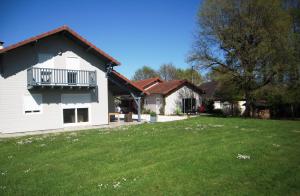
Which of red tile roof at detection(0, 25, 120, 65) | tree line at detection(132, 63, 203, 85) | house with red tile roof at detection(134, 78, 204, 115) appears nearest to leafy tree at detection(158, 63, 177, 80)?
tree line at detection(132, 63, 203, 85)

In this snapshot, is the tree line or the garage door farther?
the tree line

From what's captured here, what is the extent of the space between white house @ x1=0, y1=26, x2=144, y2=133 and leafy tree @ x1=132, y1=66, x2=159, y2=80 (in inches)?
2787

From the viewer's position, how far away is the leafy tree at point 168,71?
304ft

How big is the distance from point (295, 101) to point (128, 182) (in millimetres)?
24539

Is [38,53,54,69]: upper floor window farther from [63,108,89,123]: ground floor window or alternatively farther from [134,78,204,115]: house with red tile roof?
[134,78,204,115]: house with red tile roof

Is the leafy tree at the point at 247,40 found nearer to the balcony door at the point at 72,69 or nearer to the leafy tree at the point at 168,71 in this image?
the balcony door at the point at 72,69

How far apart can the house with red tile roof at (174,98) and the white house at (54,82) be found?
1386cm

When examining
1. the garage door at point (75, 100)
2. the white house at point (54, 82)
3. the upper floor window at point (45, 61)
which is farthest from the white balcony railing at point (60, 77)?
the garage door at point (75, 100)

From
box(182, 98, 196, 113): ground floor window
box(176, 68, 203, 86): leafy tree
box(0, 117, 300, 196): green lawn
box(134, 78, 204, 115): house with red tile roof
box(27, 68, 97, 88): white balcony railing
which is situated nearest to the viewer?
box(0, 117, 300, 196): green lawn

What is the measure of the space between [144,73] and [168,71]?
29.4 feet

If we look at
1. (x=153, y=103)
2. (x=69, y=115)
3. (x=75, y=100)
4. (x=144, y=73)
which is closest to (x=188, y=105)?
(x=153, y=103)

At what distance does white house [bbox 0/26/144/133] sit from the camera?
62.0 feet

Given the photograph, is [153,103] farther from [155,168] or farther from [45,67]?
[155,168]

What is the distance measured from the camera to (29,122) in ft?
64.4
